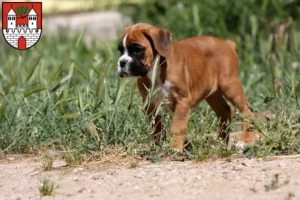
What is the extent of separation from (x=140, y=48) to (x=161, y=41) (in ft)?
0.59

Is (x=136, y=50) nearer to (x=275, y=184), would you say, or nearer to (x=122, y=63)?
(x=122, y=63)

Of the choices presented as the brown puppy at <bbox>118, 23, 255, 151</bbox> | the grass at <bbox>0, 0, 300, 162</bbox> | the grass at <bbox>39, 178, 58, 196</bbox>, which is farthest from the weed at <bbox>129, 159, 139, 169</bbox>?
the grass at <bbox>39, 178, 58, 196</bbox>

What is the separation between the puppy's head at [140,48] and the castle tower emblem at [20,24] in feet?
5.79

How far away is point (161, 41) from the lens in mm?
6609

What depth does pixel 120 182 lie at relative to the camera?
17.2 feet

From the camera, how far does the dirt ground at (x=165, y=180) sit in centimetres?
480

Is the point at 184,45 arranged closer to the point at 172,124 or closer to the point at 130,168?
the point at 172,124

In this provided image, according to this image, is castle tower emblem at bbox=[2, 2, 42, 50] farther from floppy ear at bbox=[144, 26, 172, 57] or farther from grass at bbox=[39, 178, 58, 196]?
grass at bbox=[39, 178, 58, 196]

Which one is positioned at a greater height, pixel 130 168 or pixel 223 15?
pixel 223 15

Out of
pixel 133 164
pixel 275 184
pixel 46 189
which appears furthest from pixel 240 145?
pixel 46 189

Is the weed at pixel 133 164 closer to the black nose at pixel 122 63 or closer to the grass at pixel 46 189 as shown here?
the grass at pixel 46 189

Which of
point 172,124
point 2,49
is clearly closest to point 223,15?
point 2,49

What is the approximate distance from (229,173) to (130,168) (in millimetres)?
786

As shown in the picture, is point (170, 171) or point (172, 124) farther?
point (172, 124)
